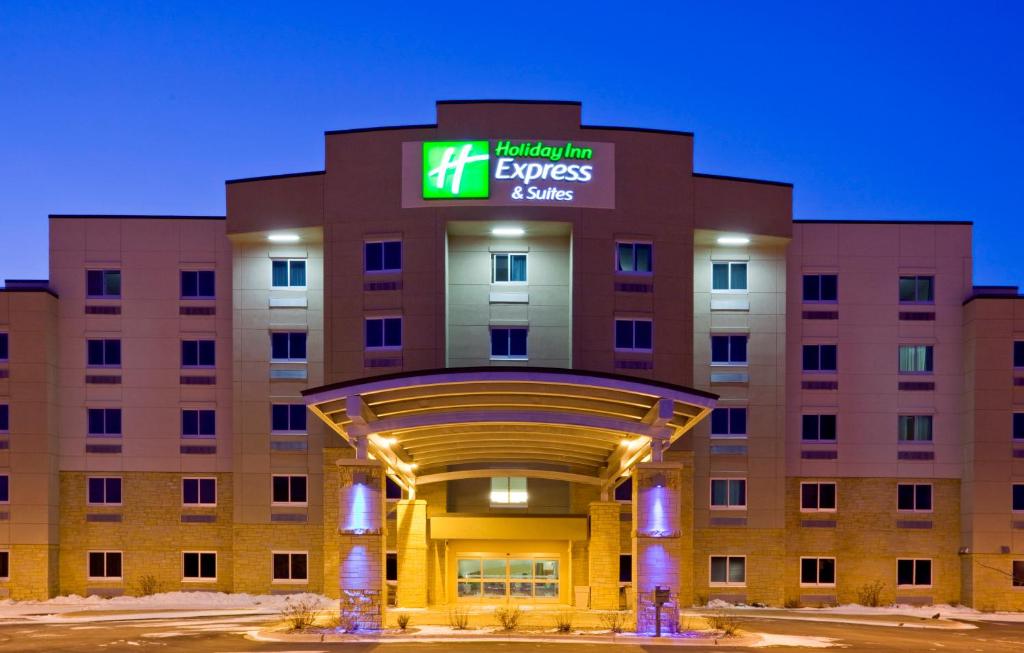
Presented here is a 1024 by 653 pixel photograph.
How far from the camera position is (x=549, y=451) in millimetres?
30906

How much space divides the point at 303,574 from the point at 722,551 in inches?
634

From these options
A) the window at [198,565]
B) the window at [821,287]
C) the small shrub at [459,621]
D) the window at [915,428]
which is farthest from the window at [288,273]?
the window at [915,428]

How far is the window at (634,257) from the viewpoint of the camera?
37.4m

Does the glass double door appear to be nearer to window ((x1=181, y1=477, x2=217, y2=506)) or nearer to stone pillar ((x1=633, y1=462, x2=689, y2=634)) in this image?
window ((x1=181, y1=477, x2=217, y2=506))

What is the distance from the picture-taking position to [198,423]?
3903cm

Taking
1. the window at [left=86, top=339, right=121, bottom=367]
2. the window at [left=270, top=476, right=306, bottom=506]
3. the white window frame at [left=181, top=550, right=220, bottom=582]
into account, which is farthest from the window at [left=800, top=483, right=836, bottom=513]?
the window at [left=86, top=339, right=121, bottom=367]

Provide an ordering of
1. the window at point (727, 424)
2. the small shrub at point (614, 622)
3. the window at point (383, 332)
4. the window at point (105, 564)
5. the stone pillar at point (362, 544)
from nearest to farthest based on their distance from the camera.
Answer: the stone pillar at point (362, 544) → the small shrub at point (614, 622) → the window at point (383, 332) → the window at point (105, 564) → the window at point (727, 424)

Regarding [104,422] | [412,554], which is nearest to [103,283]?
[104,422]

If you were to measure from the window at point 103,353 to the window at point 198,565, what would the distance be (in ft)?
26.3

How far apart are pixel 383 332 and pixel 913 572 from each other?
22529mm

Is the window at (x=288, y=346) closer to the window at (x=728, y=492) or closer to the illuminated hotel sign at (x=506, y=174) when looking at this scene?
the illuminated hotel sign at (x=506, y=174)

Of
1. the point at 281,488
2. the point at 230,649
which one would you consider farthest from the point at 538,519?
the point at 230,649

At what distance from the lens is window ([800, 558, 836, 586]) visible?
127 ft

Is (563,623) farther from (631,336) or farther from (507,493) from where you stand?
(631,336)
